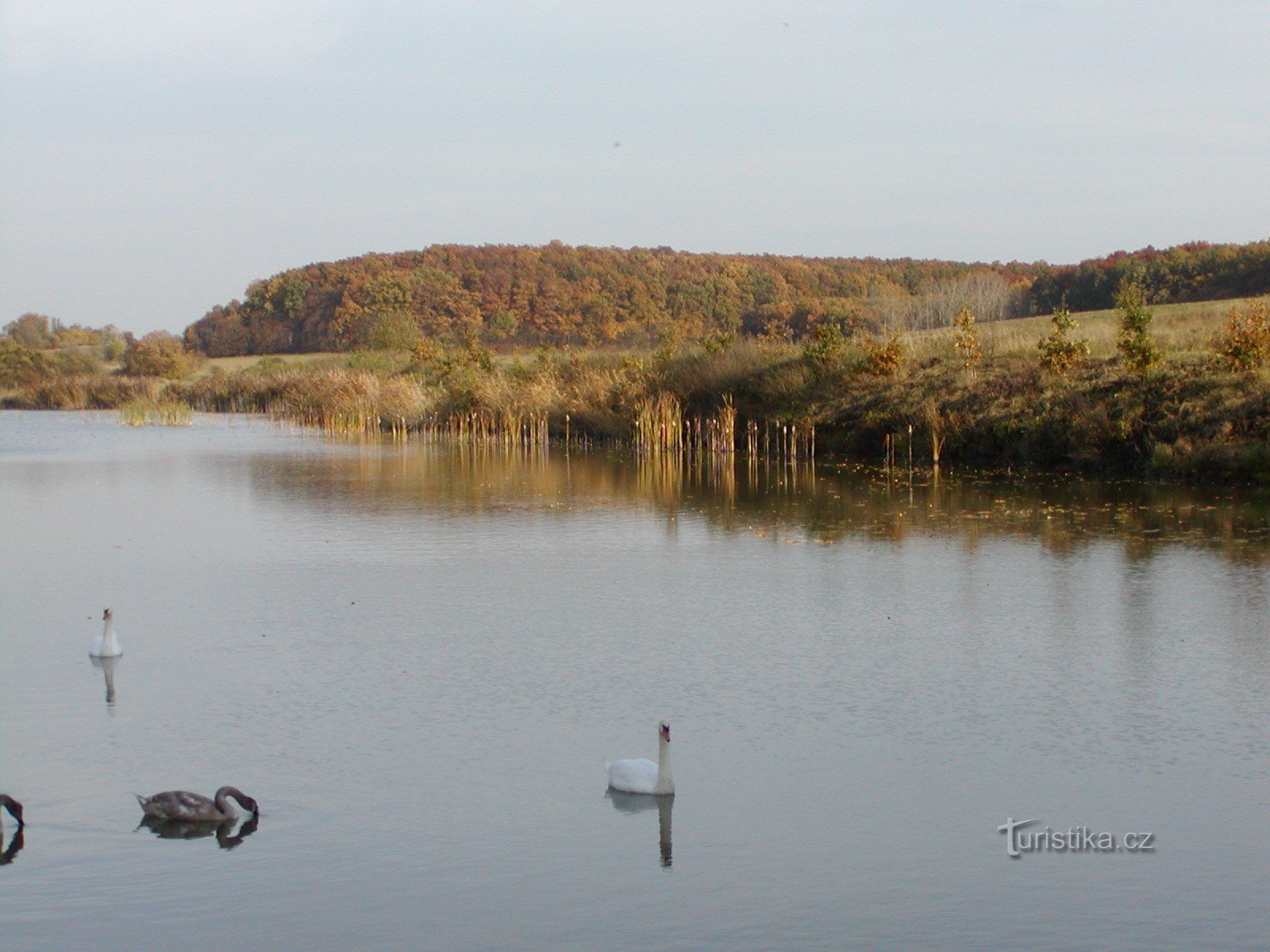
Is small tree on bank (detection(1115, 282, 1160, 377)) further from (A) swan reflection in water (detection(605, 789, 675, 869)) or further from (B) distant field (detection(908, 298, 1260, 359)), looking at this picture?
(A) swan reflection in water (detection(605, 789, 675, 869))

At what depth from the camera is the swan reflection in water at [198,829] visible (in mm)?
6598

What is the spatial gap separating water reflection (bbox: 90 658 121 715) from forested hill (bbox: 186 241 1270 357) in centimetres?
5802

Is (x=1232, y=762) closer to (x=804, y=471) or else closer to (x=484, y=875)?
(x=484, y=875)

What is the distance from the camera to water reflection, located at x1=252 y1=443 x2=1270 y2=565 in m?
16.5

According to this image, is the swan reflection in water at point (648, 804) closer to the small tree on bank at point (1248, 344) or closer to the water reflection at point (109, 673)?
the water reflection at point (109, 673)

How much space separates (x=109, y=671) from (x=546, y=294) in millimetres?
76678

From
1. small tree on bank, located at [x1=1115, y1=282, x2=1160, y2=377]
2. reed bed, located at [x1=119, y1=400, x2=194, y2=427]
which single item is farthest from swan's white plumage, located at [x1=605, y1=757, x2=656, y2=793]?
reed bed, located at [x1=119, y1=400, x2=194, y2=427]

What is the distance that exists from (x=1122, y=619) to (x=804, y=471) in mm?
14796

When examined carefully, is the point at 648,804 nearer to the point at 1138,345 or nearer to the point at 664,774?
the point at 664,774

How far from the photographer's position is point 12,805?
6531 millimetres

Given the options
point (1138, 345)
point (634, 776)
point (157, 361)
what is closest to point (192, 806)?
point (634, 776)

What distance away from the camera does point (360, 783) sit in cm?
722

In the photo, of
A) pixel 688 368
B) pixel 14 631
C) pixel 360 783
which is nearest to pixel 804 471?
pixel 688 368

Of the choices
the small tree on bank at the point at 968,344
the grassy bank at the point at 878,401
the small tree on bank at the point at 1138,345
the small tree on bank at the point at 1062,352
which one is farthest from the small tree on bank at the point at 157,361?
the small tree on bank at the point at 1138,345
